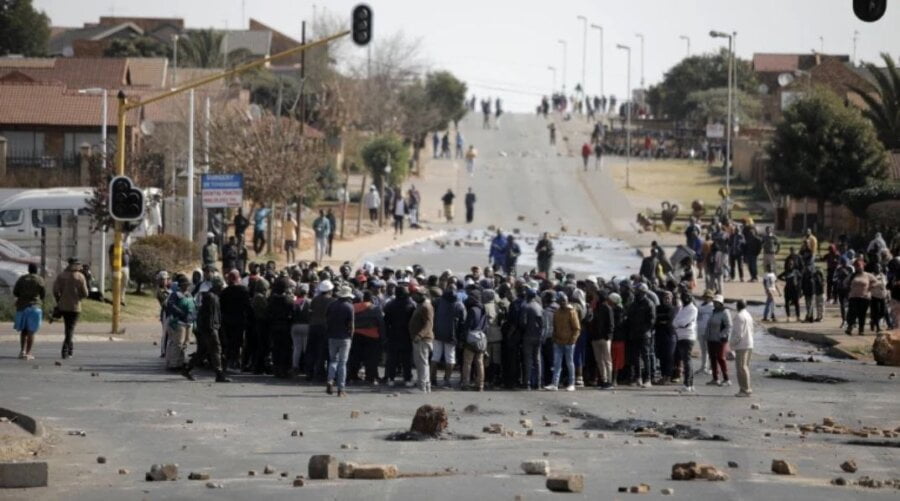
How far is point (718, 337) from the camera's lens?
29.3m

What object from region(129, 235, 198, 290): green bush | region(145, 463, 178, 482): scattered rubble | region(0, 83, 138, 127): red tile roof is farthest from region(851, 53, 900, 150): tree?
region(145, 463, 178, 482): scattered rubble

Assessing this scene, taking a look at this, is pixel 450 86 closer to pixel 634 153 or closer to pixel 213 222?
pixel 634 153

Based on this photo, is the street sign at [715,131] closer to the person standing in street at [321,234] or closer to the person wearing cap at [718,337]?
the person standing in street at [321,234]

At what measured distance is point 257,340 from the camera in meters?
29.9

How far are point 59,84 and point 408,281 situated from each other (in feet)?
158

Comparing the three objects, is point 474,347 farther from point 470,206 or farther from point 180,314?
point 470,206

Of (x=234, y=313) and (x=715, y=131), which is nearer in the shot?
(x=234, y=313)

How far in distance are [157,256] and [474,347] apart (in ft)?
55.4

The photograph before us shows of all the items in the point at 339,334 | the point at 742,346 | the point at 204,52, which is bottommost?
the point at 742,346

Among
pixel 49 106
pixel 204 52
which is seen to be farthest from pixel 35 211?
pixel 204 52

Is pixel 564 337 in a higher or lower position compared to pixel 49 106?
lower

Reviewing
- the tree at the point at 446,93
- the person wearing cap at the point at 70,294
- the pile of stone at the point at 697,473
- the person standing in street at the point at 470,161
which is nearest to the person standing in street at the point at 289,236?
the person wearing cap at the point at 70,294

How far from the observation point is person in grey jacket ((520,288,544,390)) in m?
28.7

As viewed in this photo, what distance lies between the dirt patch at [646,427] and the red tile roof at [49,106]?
48.7m
